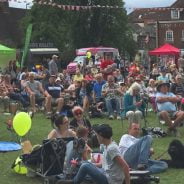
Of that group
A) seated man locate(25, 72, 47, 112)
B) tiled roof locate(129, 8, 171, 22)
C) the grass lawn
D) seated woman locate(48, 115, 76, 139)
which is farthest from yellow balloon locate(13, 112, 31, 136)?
tiled roof locate(129, 8, 171, 22)

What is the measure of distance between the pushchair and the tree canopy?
50.2m

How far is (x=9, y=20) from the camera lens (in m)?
73.4

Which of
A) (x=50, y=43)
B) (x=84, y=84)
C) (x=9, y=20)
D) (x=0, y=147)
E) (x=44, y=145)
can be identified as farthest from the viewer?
(x=9, y=20)

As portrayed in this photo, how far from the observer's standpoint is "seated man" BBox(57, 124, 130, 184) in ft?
21.9

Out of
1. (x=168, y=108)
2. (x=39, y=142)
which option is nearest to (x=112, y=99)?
(x=168, y=108)

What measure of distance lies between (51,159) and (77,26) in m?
51.8

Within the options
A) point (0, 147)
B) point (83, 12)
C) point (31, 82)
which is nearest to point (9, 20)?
point (83, 12)

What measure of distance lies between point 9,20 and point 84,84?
5829 cm

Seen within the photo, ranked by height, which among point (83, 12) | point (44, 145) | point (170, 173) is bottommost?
point (170, 173)

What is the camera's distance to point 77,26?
193ft

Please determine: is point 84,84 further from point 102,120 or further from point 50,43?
point 50,43

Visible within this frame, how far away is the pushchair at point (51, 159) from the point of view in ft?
25.2

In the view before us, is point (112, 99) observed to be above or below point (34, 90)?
below

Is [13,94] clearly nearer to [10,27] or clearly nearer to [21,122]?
[21,122]
